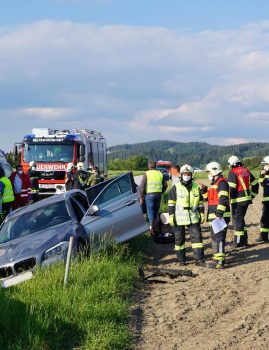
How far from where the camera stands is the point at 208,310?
7.07m

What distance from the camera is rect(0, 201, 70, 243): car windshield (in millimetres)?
9578

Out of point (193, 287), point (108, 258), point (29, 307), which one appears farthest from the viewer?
point (108, 258)

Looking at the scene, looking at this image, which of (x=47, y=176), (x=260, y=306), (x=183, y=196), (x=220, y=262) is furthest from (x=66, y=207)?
(x=47, y=176)

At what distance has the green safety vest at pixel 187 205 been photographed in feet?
33.4

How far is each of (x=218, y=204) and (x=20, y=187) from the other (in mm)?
6574

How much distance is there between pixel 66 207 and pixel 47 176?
1250 centimetres

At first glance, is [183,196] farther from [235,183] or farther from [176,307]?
[176,307]

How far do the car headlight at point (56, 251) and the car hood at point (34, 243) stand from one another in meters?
0.06

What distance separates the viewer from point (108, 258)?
924cm

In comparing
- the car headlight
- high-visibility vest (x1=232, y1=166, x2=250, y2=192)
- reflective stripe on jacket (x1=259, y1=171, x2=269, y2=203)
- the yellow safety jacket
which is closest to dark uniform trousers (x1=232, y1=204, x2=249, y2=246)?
high-visibility vest (x1=232, y1=166, x2=250, y2=192)

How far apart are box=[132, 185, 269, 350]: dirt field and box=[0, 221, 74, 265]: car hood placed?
1460 millimetres

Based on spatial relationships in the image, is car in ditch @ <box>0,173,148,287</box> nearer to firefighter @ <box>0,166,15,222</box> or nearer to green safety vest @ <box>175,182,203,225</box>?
green safety vest @ <box>175,182,203,225</box>

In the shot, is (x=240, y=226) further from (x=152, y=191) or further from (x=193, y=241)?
(x=152, y=191)

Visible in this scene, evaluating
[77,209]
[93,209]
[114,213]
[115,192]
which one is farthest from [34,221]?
[115,192]
